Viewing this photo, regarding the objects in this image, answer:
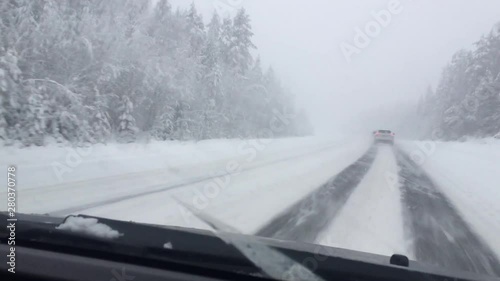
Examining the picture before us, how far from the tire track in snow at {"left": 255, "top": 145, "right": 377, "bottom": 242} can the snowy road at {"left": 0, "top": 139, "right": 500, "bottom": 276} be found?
14 millimetres

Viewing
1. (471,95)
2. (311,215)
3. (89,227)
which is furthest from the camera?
(471,95)

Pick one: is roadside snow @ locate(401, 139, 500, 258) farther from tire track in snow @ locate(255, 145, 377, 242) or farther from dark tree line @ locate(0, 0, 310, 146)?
dark tree line @ locate(0, 0, 310, 146)

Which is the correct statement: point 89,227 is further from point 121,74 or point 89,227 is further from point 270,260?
point 121,74

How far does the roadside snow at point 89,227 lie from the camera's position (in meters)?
2.51

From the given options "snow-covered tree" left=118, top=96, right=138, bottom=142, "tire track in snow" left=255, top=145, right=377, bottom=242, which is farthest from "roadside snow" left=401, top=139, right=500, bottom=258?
"snow-covered tree" left=118, top=96, right=138, bottom=142

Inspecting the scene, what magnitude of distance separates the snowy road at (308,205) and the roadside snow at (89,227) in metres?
2.27

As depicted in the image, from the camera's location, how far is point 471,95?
21.1 meters

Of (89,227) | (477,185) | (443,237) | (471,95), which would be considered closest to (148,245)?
(89,227)

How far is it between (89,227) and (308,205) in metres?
4.43

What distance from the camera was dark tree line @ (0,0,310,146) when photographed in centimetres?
1224

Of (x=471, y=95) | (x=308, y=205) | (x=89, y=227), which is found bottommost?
(x=308, y=205)

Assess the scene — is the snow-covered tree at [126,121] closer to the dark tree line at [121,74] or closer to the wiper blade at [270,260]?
the dark tree line at [121,74]

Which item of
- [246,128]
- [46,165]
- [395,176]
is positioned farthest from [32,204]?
[246,128]

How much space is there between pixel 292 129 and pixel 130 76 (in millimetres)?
32214
